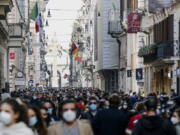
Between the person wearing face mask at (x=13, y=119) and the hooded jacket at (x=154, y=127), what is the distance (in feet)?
8.59

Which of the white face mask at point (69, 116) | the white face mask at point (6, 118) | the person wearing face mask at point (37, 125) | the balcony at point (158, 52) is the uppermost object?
the balcony at point (158, 52)

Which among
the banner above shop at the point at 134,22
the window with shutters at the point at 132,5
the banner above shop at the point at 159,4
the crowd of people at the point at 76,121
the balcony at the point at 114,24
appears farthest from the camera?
the balcony at the point at 114,24

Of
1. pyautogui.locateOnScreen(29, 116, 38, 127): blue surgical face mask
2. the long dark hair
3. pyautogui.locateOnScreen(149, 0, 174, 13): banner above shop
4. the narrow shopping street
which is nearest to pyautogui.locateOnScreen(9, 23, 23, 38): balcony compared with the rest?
the narrow shopping street

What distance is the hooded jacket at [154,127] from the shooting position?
10523 mm

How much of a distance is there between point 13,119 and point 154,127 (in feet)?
9.54

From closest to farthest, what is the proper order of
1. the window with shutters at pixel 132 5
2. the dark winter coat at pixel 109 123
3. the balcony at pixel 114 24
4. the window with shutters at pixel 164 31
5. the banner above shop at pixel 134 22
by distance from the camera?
the dark winter coat at pixel 109 123
the window with shutters at pixel 164 31
the banner above shop at pixel 134 22
the window with shutters at pixel 132 5
the balcony at pixel 114 24

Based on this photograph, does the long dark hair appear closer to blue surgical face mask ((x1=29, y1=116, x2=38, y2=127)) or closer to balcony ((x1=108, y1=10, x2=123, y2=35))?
blue surgical face mask ((x1=29, y1=116, x2=38, y2=127))

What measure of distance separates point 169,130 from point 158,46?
1381 inches

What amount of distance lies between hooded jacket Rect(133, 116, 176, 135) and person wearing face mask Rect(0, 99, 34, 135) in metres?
2.62

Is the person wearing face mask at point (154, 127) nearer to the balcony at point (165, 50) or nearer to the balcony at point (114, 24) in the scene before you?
the balcony at point (165, 50)

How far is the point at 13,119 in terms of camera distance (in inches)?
323

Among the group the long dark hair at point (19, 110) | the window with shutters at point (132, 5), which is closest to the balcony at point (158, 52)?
the window with shutters at point (132, 5)

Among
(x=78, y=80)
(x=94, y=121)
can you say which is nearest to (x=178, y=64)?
(x=94, y=121)

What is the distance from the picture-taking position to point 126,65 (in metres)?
64.6
